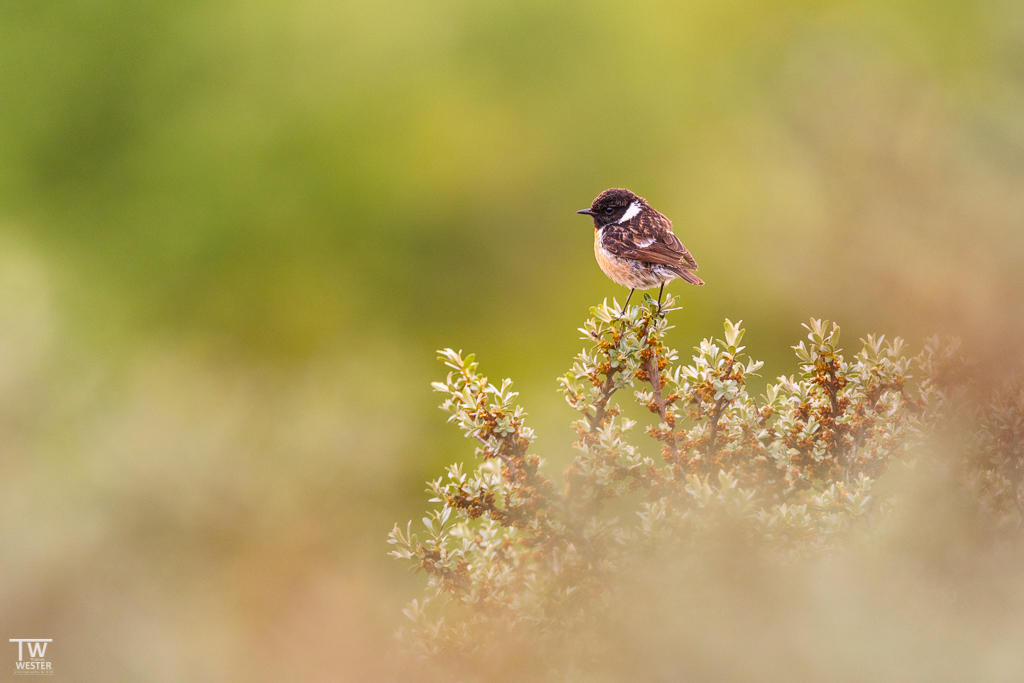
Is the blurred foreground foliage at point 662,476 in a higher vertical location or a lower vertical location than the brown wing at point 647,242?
lower

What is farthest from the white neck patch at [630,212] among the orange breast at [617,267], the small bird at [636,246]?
the orange breast at [617,267]

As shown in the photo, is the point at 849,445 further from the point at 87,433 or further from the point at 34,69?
the point at 34,69

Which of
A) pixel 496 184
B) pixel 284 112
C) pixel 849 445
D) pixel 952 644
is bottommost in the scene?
pixel 952 644

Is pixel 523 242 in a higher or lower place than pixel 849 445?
higher

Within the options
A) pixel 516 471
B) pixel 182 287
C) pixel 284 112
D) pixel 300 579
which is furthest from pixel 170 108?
pixel 516 471
